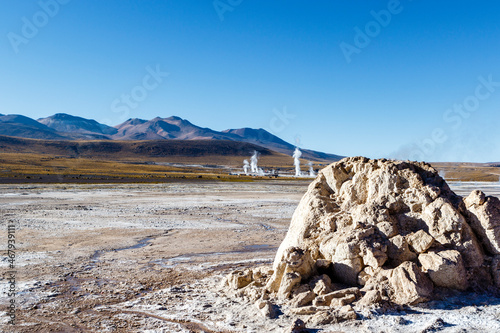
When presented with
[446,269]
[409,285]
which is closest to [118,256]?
[409,285]

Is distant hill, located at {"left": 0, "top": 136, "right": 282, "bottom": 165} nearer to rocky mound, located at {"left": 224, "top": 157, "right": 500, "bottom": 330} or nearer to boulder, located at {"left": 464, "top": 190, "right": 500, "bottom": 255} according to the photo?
rocky mound, located at {"left": 224, "top": 157, "right": 500, "bottom": 330}

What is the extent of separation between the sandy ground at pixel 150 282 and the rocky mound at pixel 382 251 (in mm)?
355

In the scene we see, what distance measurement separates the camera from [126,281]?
8.43 meters

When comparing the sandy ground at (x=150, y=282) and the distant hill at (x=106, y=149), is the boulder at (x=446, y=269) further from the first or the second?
the distant hill at (x=106, y=149)

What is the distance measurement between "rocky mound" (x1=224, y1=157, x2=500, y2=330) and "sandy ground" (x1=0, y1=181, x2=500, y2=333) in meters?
0.36

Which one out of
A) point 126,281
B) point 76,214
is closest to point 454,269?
point 126,281

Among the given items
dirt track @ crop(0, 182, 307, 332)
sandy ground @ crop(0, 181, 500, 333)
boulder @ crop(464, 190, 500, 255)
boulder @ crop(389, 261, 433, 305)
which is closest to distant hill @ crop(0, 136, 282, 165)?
dirt track @ crop(0, 182, 307, 332)

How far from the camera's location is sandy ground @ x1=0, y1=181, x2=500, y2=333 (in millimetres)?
5977

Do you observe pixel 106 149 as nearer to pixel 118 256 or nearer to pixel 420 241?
pixel 118 256

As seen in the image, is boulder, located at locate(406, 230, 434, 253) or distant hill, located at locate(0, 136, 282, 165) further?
distant hill, located at locate(0, 136, 282, 165)

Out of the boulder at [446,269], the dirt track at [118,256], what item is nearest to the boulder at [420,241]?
the boulder at [446,269]

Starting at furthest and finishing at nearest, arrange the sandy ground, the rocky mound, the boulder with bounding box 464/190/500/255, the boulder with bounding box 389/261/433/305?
the boulder with bounding box 464/190/500/255
the rocky mound
the boulder with bounding box 389/261/433/305
the sandy ground

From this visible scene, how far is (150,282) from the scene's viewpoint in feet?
27.5

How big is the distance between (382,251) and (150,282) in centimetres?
479
